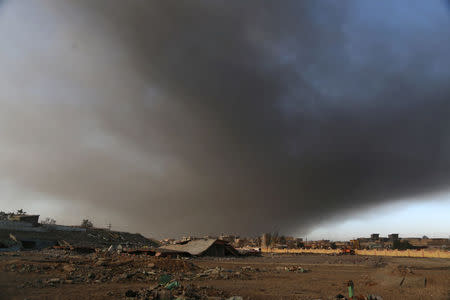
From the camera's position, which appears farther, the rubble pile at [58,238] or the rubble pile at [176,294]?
the rubble pile at [58,238]

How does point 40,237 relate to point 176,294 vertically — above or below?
below

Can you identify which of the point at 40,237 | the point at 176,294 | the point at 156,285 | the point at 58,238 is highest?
the point at 176,294

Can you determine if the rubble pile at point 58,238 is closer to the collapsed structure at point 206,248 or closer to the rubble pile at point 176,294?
the collapsed structure at point 206,248

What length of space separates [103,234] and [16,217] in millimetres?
19772

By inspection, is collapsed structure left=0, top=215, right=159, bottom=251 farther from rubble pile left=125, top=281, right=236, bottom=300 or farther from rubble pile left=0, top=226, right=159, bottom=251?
rubble pile left=125, top=281, right=236, bottom=300

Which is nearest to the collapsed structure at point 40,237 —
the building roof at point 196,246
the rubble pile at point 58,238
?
the rubble pile at point 58,238

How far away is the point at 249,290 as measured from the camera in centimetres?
1652

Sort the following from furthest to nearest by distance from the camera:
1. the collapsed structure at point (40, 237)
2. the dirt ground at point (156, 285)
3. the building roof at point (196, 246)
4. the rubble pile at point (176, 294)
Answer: the collapsed structure at point (40, 237) → the building roof at point (196, 246) → the dirt ground at point (156, 285) → the rubble pile at point (176, 294)

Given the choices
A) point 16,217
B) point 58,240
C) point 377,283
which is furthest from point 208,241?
point 16,217

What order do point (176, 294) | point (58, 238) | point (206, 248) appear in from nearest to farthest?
point (176, 294)
point (206, 248)
point (58, 238)

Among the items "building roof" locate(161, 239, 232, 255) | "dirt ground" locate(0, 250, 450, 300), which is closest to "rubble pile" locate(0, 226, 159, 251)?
"building roof" locate(161, 239, 232, 255)

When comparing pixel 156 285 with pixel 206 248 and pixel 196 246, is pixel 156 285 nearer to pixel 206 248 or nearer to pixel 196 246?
pixel 206 248

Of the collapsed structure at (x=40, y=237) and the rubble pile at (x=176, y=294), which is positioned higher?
the rubble pile at (x=176, y=294)

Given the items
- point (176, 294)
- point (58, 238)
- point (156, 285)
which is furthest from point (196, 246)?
point (176, 294)
